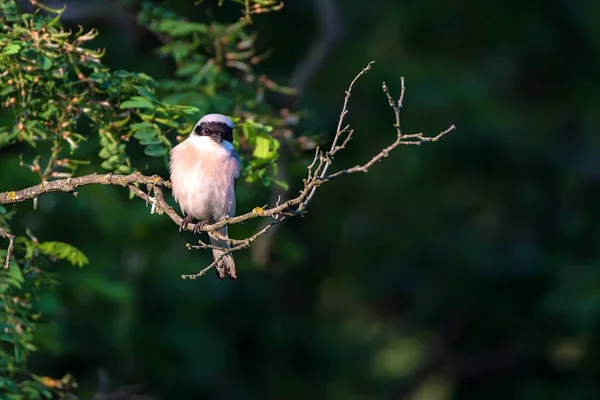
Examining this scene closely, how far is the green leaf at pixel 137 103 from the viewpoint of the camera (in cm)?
655

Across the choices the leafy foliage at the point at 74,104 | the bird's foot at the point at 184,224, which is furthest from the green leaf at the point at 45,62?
the bird's foot at the point at 184,224

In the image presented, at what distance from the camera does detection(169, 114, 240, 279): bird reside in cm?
740

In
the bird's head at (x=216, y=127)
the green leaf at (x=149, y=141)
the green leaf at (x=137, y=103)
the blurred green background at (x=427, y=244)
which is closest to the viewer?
the green leaf at (x=137, y=103)

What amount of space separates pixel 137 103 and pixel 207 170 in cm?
105

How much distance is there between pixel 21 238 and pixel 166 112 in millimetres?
1060

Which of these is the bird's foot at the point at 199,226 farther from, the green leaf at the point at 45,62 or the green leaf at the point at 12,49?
the green leaf at the point at 12,49

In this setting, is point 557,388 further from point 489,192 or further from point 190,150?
point 190,150

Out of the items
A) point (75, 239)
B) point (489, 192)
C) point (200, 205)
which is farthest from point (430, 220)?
point (200, 205)

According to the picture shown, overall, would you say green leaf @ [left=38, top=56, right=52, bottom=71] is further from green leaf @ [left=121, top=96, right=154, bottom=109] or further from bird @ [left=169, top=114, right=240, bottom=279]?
bird @ [left=169, top=114, right=240, bottom=279]

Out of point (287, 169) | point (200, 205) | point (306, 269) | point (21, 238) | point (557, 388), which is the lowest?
point (21, 238)

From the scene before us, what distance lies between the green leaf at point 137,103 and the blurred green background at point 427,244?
677cm

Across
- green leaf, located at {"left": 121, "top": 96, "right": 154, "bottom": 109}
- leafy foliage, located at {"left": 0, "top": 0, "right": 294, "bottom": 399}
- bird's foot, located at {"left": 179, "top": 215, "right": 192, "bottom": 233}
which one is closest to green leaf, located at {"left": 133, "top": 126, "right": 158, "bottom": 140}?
leafy foliage, located at {"left": 0, "top": 0, "right": 294, "bottom": 399}

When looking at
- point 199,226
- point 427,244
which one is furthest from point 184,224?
point 427,244

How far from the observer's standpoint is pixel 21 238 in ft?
22.7
